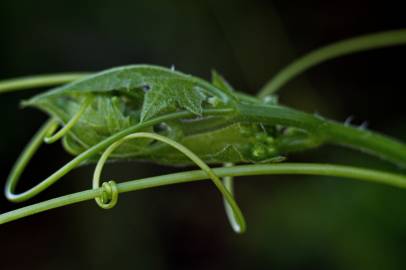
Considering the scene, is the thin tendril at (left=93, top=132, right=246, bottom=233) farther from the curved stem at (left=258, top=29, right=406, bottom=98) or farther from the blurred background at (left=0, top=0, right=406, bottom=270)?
the blurred background at (left=0, top=0, right=406, bottom=270)

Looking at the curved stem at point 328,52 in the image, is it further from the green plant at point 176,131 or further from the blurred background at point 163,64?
the blurred background at point 163,64

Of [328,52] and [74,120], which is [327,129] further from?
[328,52]

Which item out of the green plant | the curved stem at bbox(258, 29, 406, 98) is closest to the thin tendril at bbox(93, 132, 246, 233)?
the green plant

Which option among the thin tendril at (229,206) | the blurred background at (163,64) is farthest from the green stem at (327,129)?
the blurred background at (163,64)

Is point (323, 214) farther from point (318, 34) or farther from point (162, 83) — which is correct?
point (162, 83)

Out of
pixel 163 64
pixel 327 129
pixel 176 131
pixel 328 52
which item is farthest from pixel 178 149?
pixel 163 64

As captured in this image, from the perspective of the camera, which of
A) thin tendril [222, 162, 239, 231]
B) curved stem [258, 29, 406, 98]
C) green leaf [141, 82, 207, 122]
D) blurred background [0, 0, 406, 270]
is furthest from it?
blurred background [0, 0, 406, 270]

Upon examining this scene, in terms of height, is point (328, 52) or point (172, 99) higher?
point (328, 52)
